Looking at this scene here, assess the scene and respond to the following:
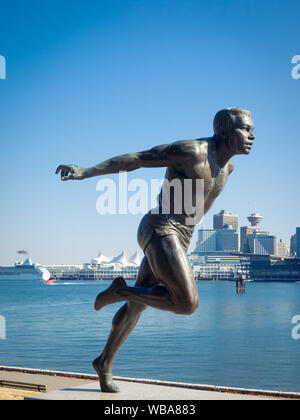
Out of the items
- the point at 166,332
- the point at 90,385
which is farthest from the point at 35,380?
the point at 166,332

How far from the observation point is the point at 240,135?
19.5 ft

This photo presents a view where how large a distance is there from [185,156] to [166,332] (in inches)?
1553

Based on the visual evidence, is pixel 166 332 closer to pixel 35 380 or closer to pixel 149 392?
pixel 35 380

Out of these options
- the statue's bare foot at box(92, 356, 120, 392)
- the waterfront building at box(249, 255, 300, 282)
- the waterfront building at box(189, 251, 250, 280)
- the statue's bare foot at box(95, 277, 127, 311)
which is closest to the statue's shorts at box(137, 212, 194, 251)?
the statue's bare foot at box(95, 277, 127, 311)

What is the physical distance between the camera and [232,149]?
6.04m

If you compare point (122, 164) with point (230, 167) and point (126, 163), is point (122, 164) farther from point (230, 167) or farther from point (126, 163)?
point (230, 167)

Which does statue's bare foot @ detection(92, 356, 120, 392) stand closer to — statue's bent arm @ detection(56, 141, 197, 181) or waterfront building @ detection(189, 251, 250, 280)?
statue's bent arm @ detection(56, 141, 197, 181)

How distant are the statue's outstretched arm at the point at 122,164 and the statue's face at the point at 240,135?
27.3 inches

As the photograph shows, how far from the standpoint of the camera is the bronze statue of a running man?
5.67 m

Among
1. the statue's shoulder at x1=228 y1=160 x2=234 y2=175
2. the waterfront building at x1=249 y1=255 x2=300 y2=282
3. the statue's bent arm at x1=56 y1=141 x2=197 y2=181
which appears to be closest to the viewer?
the statue's bent arm at x1=56 y1=141 x2=197 y2=181

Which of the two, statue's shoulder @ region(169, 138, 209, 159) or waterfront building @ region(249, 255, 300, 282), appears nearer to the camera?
statue's shoulder @ region(169, 138, 209, 159)

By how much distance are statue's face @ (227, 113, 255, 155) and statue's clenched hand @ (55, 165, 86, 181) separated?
1605mm

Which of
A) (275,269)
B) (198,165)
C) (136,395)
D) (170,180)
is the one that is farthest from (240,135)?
(275,269)

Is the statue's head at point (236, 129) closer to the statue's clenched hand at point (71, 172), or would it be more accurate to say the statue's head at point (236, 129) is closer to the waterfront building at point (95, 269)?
the statue's clenched hand at point (71, 172)
